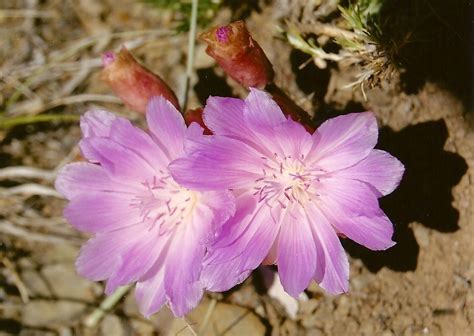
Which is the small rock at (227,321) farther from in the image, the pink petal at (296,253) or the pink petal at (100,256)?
the pink petal at (296,253)

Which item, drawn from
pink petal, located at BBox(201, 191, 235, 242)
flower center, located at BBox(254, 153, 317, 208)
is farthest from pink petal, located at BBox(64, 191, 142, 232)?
flower center, located at BBox(254, 153, 317, 208)

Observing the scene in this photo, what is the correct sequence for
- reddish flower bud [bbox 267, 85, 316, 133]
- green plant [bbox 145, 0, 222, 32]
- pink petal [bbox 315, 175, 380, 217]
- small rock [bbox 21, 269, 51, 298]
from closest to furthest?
pink petal [bbox 315, 175, 380, 217]
reddish flower bud [bbox 267, 85, 316, 133]
green plant [bbox 145, 0, 222, 32]
small rock [bbox 21, 269, 51, 298]

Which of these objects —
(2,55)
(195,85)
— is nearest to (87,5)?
(2,55)

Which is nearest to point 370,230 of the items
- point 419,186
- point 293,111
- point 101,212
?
point 293,111

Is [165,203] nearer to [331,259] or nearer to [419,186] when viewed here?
[331,259]

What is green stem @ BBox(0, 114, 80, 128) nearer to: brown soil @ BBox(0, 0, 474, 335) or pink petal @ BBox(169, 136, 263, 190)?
brown soil @ BBox(0, 0, 474, 335)

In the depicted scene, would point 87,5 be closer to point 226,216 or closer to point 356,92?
point 356,92
